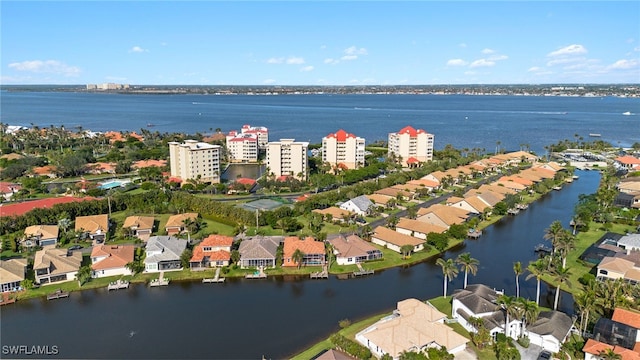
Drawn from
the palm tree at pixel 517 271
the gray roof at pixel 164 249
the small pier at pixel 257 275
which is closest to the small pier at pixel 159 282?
the gray roof at pixel 164 249

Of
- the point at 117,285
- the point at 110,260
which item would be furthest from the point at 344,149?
the point at 117,285

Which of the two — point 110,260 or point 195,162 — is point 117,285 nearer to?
point 110,260

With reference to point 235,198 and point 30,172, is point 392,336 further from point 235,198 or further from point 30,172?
point 30,172

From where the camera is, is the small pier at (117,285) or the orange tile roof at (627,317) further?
the small pier at (117,285)

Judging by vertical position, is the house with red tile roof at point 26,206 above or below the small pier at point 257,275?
above

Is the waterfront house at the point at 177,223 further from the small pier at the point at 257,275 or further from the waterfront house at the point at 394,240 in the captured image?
the waterfront house at the point at 394,240

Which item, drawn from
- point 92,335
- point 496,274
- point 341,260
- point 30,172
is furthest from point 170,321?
point 30,172
